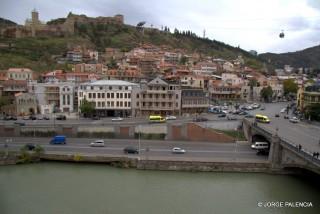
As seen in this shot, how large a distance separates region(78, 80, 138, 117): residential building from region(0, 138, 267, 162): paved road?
20.3 feet

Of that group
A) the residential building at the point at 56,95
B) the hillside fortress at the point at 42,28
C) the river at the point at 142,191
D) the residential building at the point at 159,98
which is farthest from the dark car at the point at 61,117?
the hillside fortress at the point at 42,28

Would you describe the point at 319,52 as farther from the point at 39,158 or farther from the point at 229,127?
the point at 39,158

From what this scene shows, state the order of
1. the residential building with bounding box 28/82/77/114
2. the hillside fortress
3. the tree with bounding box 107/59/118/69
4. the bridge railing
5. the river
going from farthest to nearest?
1. the hillside fortress
2. the tree with bounding box 107/59/118/69
3. the residential building with bounding box 28/82/77/114
4. the bridge railing
5. the river

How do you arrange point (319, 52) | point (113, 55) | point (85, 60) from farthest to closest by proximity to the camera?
point (319, 52) → point (113, 55) → point (85, 60)

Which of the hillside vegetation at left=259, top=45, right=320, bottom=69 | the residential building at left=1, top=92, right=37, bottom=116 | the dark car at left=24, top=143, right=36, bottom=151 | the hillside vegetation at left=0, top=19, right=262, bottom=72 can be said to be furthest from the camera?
the hillside vegetation at left=259, top=45, right=320, bottom=69

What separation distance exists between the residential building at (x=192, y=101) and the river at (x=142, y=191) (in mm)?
11010

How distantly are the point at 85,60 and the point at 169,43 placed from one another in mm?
26072

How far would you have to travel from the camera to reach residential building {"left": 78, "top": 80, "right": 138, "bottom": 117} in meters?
25.1

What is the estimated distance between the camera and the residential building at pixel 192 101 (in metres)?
25.1

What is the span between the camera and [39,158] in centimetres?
1606

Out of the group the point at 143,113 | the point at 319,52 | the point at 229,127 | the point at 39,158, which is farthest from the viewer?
the point at 319,52

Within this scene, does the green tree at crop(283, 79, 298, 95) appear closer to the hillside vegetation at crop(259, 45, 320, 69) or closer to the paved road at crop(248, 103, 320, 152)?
the paved road at crop(248, 103, 320, 152)

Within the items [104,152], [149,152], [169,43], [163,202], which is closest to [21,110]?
[104,152]

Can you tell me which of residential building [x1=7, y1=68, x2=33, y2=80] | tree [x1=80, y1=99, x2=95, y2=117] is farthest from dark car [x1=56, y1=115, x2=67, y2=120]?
residential building [x1=7, y1=68, x2=33, y2=80]
